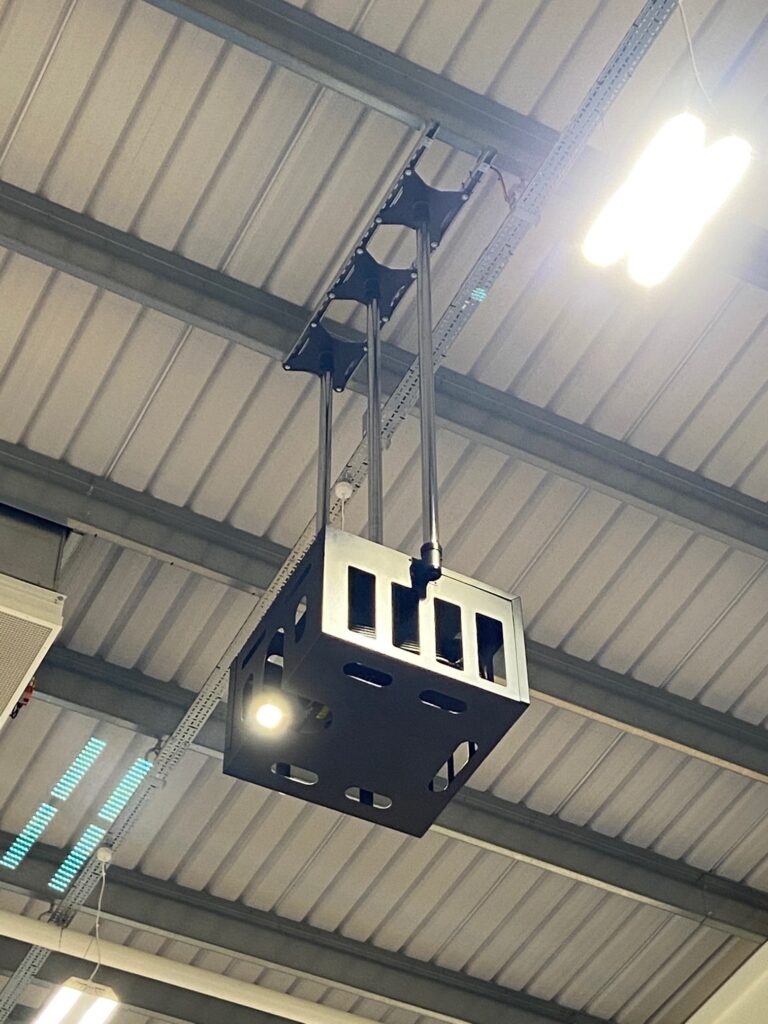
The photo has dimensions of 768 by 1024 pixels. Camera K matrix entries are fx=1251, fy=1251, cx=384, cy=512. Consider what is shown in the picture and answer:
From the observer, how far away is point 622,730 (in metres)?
6.61

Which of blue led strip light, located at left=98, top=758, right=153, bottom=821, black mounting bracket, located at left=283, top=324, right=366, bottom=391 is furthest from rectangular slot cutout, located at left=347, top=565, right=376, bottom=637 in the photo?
blue led strip light, located at left=98, top=758, right=153, bottom=821

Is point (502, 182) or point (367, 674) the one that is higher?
point (502, 182)

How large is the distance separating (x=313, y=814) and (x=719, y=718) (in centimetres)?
229

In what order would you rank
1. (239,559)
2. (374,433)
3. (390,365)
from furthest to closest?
(239,559)
(390,365)
(374,433)

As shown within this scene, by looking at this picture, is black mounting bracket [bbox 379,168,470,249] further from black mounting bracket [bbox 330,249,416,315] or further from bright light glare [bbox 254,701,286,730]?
bright light glare [bbox 254,701,286,730]

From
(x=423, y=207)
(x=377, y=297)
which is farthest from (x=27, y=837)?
(x=423, y=207)

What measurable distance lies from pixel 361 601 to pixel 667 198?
1.64 metres

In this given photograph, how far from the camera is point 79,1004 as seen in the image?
Answer: 6.61 meters

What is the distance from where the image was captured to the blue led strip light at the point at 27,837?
6.84m

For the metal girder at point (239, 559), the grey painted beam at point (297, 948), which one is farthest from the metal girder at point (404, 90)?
the grey painted beam at point (297, 948)

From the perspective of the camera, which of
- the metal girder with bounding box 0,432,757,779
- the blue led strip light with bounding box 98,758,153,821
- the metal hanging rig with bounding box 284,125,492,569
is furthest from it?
the blue led strip light with bounding box 98,758,153,821

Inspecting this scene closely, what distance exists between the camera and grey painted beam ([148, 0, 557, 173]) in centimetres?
458

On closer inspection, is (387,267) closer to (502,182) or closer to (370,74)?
(502,182)

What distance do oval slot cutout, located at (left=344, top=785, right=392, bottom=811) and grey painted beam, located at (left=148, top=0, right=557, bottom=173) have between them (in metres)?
2.60
